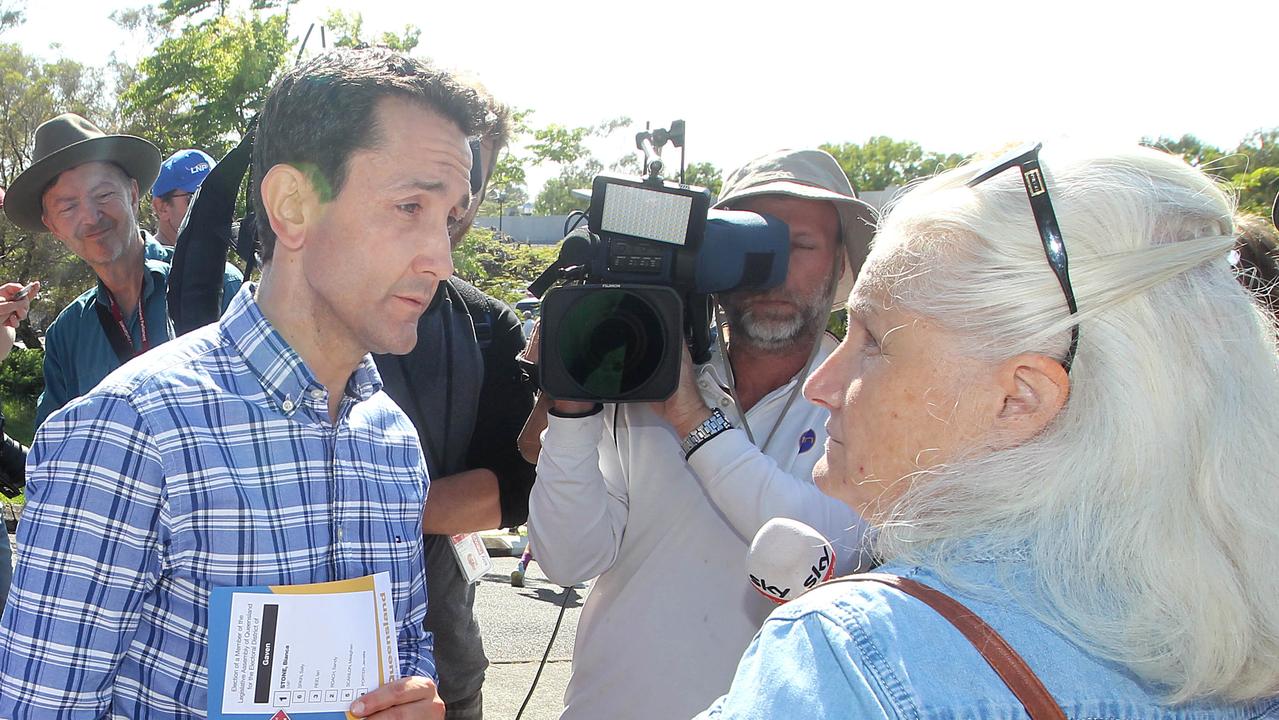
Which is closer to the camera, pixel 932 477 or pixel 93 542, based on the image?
pixel 932 477

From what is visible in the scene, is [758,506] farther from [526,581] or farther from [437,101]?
[526,581]

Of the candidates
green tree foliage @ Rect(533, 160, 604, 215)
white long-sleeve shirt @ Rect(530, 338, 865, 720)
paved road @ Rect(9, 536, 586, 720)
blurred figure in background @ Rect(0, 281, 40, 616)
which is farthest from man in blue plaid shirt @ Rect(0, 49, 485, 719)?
green tree foliage @ Rect(533, 160, 604, 215)

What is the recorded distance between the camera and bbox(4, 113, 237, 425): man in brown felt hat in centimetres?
303

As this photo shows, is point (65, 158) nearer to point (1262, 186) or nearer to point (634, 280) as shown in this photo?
point (634, 280)

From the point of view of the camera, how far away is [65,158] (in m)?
3.30

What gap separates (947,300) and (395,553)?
995 mm

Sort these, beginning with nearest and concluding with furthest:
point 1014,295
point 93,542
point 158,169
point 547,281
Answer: point 1014,295 < point 93,542 < point 547,281 < point 158,169

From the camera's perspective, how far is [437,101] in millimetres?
Answer: 1600

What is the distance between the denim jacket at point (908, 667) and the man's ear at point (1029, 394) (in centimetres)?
16

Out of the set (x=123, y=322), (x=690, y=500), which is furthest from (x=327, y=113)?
(x=123, y=322)

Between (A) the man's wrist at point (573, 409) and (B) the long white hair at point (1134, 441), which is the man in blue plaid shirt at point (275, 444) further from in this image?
(B) the long white hair at point (1134, 441)

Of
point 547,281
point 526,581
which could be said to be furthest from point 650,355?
point 526,581

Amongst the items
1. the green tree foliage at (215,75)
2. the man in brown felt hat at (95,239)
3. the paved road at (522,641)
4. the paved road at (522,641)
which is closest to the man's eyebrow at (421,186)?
the man in brown felt hat at (95,239)

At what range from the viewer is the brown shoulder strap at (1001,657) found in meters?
0.78
